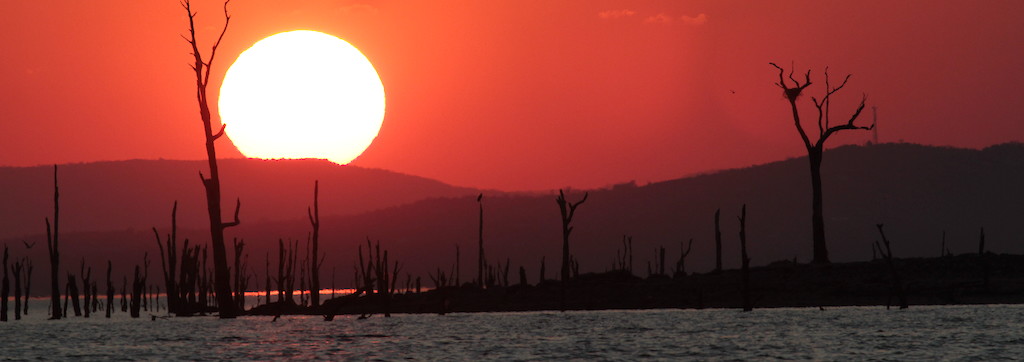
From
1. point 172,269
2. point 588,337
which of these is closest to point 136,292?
point 172,269

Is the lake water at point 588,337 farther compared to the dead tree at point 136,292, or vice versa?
the dead tree at point 136,292

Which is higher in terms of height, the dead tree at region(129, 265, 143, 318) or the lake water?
the dead tree at region(129, 265, 143, 318)

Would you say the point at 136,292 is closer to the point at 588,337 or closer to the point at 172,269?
the point at 172,269

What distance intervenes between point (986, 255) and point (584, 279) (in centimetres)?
2627

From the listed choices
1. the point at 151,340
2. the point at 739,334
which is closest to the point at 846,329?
the point at 739,334

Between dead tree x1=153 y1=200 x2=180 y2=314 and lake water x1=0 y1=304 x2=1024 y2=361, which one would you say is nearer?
lake water x1=0 y1=304 x2=1024 y2=361

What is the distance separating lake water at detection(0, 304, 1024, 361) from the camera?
1917 inches

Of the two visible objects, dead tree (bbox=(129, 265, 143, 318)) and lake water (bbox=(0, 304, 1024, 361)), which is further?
dead tree (bbox=(129, 265, 143, 318))

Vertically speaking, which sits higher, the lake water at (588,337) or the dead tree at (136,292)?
the dead tree at (136,292)

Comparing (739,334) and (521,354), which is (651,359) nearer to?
(521,354)

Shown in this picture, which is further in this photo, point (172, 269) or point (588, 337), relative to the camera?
point (172, 269)

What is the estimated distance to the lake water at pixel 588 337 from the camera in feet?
160

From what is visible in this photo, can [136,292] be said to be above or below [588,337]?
above

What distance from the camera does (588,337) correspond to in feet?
190
